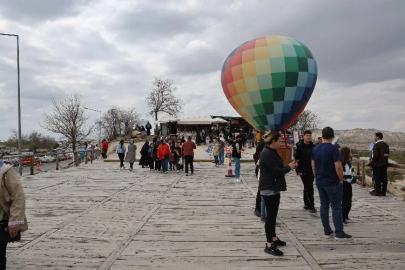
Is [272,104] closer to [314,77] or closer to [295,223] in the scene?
[314,77]

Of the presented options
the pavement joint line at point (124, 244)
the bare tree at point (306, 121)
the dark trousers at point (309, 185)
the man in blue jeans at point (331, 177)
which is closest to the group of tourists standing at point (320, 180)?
the man in blue jeans at point (331, 177)

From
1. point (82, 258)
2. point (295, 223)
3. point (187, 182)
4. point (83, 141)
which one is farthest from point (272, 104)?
point (83, 141)

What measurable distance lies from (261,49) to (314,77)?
302cm

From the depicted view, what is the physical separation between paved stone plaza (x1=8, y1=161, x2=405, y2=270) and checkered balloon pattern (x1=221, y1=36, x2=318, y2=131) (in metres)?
7.06

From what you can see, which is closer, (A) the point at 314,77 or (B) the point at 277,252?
(B) the point at 277,252

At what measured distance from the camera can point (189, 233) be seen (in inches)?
248

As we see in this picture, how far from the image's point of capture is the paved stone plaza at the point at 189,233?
15.9ft

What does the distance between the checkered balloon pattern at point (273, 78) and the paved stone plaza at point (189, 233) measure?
706 cm

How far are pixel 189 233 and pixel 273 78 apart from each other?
1178 centimetres

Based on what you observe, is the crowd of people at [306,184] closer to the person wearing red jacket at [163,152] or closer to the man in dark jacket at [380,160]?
the man in dark jacket at [380,160]

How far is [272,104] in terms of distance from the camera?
17.1 metres

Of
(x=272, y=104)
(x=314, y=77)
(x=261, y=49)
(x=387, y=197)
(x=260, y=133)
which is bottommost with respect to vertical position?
(x=387, y=197)

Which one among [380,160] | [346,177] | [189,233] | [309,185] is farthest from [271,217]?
[380,160]

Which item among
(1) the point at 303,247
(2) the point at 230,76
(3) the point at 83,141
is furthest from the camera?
(3) the point at 83,141
